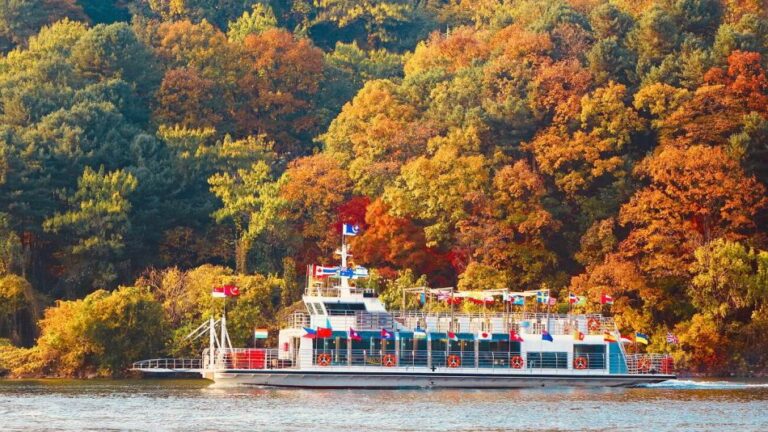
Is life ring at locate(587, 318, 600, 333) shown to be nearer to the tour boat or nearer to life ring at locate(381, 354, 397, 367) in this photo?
the tour boat

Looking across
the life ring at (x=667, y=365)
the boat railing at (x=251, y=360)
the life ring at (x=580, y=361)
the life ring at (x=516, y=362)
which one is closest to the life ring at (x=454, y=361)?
the life ring at (x=516, y=362)

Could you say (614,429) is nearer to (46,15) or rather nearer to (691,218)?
(691,218)

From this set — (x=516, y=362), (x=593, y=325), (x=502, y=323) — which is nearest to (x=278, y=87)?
(x=502, y=323)

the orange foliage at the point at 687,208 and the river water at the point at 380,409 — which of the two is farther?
the orange foliage at the point at 687,208

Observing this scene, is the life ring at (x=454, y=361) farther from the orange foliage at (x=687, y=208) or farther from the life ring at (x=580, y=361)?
the orange foliage at (x=687, y=208)

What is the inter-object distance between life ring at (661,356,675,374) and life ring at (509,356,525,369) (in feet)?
23.4

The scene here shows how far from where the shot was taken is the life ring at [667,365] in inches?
3526

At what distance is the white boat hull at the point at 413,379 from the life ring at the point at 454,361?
25.4 inches

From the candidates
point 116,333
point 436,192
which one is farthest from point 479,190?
point 116,333

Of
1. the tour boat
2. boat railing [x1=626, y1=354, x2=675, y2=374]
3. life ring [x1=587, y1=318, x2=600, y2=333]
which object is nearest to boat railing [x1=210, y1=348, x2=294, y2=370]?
the tour boat

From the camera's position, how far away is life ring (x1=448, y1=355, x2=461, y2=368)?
87.2m

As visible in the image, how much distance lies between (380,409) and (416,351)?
11.5m

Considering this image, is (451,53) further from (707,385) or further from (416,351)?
(416,351)

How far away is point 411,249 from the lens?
111125 millimetres
